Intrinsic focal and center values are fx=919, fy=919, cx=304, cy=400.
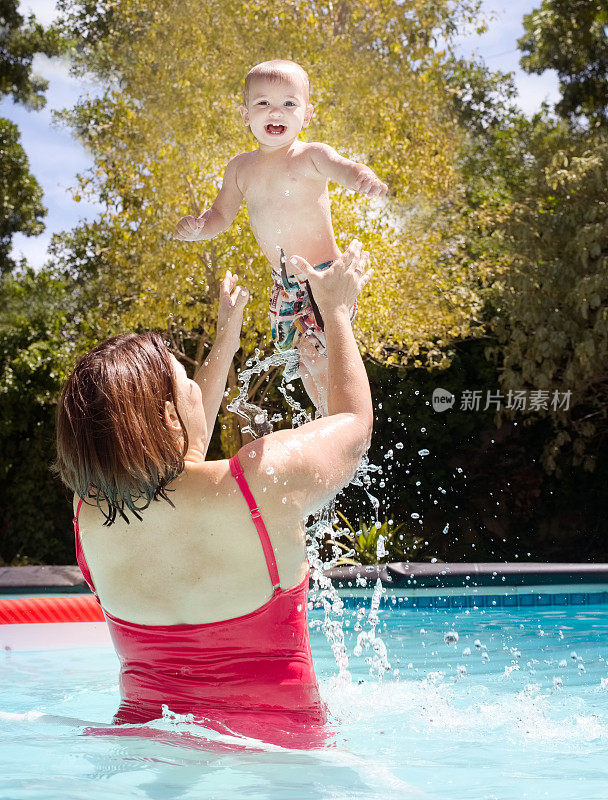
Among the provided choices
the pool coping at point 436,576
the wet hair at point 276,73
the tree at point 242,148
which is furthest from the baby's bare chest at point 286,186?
the tree at point 242,148

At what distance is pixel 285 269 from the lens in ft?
9.71

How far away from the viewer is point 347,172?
2.65m

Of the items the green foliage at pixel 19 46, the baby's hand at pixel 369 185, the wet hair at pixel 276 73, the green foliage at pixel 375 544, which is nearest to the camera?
the baby's hand at pixel 369 185

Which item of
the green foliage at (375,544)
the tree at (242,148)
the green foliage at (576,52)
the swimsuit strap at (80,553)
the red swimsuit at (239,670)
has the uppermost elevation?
the green foliage at (576,52)

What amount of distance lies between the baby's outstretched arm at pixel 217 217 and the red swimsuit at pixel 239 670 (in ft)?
4.80

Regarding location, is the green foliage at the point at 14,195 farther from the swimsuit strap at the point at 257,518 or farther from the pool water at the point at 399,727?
the swimsuit strap at the point at 257,518

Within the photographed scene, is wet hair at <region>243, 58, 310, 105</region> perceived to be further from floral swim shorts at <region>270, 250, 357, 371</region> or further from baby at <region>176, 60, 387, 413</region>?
floral swim shorts at <region>270, 250, 357, 371</region>

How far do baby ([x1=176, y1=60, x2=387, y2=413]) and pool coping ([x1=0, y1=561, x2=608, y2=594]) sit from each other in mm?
3479

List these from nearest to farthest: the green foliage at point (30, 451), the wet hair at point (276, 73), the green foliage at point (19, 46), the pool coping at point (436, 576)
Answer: the wet hair at point (276, 73)
the pool coping at point (436, 576)
the green foliage at point (30, 451)
the green foliage at point (19, 46)

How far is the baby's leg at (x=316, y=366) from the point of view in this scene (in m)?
2.97

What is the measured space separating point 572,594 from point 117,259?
4839 mm

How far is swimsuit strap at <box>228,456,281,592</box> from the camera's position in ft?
5.00

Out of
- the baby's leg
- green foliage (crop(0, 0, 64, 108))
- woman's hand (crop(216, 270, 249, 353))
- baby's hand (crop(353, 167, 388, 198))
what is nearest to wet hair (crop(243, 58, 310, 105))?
baby's hand (crop(353, 167, 388, 198))

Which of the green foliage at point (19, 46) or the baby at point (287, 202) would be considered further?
the green foliage at point (19, 46)
